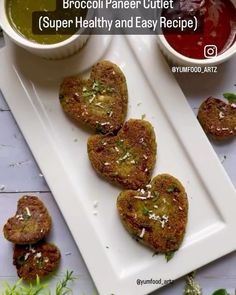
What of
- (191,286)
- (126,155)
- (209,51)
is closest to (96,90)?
(126,155)

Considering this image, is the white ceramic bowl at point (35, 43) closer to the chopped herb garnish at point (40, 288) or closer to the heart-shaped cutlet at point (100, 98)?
the heart-shaped cutlet at point (100, 98)

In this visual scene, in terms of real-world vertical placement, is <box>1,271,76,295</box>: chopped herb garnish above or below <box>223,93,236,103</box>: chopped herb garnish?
below

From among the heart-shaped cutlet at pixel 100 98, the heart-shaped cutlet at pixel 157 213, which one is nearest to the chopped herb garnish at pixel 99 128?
the heart-shaped cutlet at pixel 100 98

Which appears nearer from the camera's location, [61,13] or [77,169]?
[61,13]

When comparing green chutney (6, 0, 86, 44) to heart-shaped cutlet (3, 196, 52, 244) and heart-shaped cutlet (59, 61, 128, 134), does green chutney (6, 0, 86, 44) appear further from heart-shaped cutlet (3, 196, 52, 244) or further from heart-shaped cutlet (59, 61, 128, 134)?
heart-shaped cutlet (3, 196, 52, 244)

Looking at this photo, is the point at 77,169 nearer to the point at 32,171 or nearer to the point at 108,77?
the point at 32,171

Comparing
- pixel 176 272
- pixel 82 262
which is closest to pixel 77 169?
pixel 82 262

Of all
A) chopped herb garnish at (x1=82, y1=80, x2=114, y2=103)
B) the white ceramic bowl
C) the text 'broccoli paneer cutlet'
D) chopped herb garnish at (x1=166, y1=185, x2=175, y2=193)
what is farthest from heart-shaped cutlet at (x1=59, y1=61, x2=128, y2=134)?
the text 'broccoli paneer cutlet'
